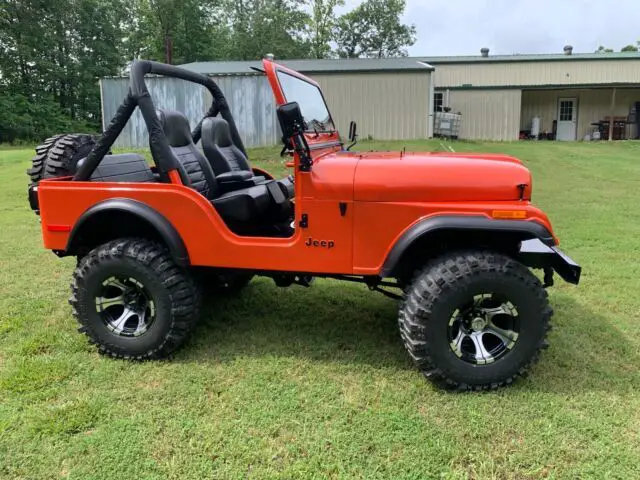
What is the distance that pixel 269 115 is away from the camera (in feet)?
54.3

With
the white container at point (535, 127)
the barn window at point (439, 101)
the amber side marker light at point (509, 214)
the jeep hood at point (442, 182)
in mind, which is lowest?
the amber side marker light at point (509, 214)

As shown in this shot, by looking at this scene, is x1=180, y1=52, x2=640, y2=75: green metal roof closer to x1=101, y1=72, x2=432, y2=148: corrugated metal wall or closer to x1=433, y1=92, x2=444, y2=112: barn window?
x1=101, y1=72, x2=432, y2=148: corrugated metal wall

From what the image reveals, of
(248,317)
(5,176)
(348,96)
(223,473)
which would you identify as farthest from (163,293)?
(348,96)

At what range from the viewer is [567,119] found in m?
25.7

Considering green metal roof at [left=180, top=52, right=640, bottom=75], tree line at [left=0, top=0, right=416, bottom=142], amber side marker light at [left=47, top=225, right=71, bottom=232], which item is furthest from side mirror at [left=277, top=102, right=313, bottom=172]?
tree line at [left=0, top=0, right=416, bottom=142]

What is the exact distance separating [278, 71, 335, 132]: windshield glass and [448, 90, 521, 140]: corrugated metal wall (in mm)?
19183

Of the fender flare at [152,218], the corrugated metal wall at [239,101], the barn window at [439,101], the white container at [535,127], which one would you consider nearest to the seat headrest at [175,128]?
the fender flare at [152,218]

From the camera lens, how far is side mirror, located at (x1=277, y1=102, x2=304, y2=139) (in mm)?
3005

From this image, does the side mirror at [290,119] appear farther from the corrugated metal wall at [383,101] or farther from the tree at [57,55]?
the tree at [57,55]

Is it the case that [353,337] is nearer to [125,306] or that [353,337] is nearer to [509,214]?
[509,214]

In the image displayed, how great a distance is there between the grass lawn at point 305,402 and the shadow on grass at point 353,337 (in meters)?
0.01

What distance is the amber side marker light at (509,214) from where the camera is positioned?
2.92m

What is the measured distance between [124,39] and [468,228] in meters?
43.2

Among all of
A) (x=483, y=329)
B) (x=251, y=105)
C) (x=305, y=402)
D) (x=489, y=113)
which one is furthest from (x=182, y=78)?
(x=489, y=113)
